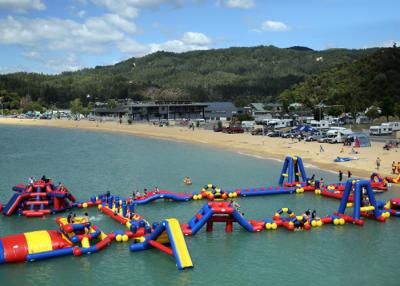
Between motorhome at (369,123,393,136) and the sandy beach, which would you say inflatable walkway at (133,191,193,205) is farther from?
motorhome at (369,123,393,136)

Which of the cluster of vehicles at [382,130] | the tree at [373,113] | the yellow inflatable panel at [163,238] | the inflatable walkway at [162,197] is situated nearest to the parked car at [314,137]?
the cluster of vehicles at [382,130]

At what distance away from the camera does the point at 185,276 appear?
A: 20.6 metres

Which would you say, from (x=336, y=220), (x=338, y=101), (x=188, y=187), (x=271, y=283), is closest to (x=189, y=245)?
(x=271, y=283)

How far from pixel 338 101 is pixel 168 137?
38056 millimetres

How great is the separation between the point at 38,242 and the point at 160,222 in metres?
7.35

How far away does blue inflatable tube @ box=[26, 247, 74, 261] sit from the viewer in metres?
21.9

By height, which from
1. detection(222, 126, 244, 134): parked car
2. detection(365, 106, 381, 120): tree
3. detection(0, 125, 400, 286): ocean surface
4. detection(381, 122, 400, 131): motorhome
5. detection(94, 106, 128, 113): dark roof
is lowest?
detection(0, 125, 400, 286): ocean surface

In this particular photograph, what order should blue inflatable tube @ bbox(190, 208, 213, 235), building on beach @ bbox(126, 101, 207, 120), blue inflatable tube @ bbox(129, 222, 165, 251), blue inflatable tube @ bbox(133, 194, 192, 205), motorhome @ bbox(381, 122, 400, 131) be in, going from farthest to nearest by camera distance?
building on beach @ bbox(126, 101, 207, 120)
motorhome @ bbox(381, 122, 400, 131)
blue inflatable tube @ bbox(133, 194, 192, 205)
blue inflatable tube @ bbox(190, 208, 213, 235)
blue inflatable tube @ bbox(129, 222, 165, 251)

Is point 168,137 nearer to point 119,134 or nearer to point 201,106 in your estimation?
point 119,134

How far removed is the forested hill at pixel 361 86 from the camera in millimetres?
92906

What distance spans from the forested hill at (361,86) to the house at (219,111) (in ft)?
76.6

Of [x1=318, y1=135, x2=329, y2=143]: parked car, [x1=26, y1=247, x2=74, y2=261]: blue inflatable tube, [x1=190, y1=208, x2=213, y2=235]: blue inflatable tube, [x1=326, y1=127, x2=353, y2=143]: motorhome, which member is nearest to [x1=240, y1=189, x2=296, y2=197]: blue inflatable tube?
[x1=190, y1=208, x2=213, y2=235]: blue inflatable tube

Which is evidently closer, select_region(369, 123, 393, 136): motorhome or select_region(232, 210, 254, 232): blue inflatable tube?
select_region(232, 210, 254, 232): blue inflatable tube

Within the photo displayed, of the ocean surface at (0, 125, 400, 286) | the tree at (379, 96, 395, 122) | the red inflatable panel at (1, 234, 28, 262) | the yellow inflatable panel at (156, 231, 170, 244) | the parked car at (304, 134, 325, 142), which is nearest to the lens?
the ocean surface at (0, 125, 400, 286)
